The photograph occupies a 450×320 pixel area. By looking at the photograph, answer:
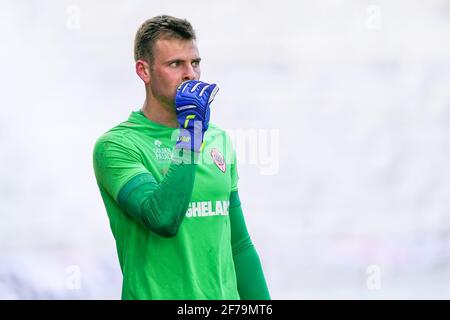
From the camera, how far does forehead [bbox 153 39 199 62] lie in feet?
9.51

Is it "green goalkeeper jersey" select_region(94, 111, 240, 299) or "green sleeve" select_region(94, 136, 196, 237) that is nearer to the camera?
"green sleeve" select_region(94, 136, 196, 237)

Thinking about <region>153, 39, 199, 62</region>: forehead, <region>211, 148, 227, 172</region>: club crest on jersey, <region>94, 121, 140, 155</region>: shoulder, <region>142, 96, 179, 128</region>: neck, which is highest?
<region>153, 39, 199, 62</region>: forehead

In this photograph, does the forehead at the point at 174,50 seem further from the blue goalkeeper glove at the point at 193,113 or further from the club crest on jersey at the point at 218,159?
the club crest on jersey at the point at 218,159

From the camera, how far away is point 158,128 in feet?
9.68

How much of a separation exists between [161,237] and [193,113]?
46 cm

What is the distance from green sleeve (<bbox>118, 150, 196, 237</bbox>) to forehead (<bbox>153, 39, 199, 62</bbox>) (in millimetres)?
474

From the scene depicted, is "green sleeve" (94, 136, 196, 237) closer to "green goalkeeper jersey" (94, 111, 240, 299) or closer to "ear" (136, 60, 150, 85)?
"green goalkeeper jersey" (94, 111, 240, 299)

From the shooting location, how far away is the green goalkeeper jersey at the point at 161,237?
2.77m

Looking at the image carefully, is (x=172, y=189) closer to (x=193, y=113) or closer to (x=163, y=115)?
(x=193, y=113)

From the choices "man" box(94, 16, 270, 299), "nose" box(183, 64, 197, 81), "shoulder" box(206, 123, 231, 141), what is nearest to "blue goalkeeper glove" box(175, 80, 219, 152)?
"man" box(94, 16, 270, 299)

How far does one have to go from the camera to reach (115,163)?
111 inches
